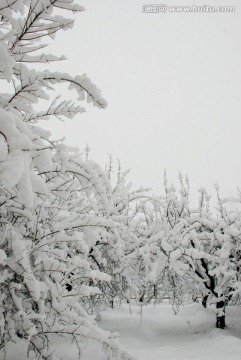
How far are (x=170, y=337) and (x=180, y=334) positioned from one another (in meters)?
0.34

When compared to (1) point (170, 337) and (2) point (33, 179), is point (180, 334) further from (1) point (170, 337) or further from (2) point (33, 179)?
(2) point (33, 179)

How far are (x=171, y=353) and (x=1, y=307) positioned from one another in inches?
162

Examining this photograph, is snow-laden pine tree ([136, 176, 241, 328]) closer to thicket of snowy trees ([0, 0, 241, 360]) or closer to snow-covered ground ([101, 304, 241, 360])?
snow-covered ground ([101, 304, 241, 360])

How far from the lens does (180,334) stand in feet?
23.0

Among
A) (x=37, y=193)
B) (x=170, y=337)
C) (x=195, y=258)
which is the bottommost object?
(x=170, y=337)

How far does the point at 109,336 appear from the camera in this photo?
2521 mm

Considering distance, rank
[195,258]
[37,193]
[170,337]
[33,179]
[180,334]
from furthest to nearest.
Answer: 1. [180,334]
2. [170,337]
3. [195,258]
4. [37,193]
5. [33,179]

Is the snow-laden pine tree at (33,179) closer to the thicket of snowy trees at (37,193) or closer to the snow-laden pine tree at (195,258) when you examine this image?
the thicket of snowy trees at (37,193)

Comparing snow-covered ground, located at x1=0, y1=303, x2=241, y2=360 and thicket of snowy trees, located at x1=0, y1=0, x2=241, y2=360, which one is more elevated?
thicket of snowy trees, located at x1=0, y1=0, x2=241, y2=360

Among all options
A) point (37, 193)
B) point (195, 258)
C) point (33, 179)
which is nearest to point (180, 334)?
point (195, 258)

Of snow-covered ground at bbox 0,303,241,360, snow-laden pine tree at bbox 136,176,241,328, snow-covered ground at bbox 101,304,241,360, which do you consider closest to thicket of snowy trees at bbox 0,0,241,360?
snow-covered ground at bbox 0,303,241,360

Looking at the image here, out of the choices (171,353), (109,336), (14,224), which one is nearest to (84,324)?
(109,336)

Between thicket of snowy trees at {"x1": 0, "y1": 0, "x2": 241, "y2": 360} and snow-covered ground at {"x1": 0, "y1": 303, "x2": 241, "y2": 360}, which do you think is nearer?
thicket of snowy trees at {"x1": 0, "y1": 0, "x2": 241, "y2": 360}

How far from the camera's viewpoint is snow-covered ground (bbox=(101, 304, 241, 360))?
198 inches
